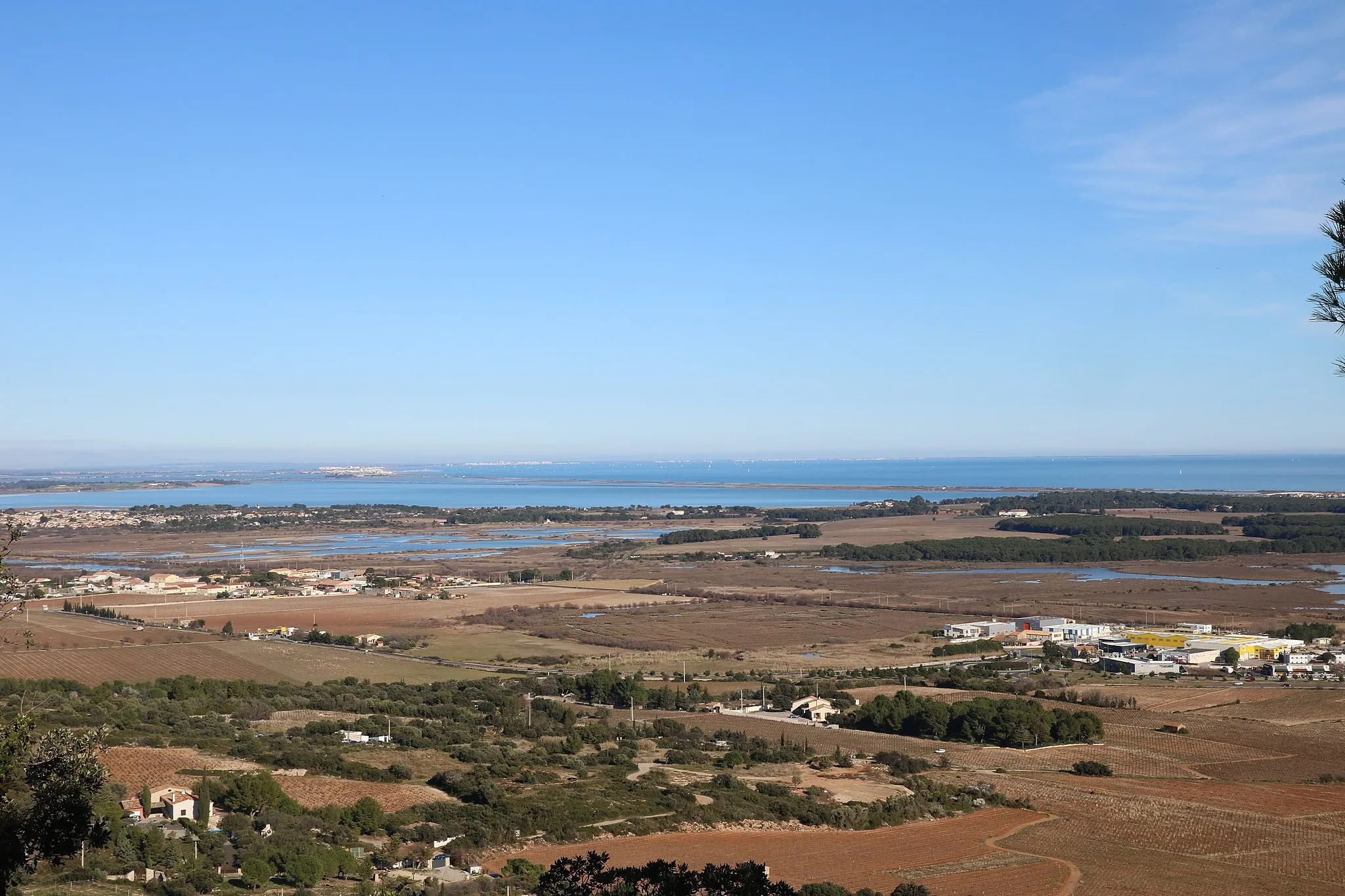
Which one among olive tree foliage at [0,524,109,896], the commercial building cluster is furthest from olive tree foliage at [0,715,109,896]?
the commercial building cluster

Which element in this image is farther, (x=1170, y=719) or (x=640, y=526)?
(x=640, y=526)

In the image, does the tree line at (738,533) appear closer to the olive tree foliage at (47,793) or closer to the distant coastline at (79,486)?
the olive tree foliage at (47,793)

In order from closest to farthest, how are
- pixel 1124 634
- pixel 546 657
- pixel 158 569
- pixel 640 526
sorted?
pixel 546 657 < pixel 1124 634 < pixel 158 569 < pixel 640 526

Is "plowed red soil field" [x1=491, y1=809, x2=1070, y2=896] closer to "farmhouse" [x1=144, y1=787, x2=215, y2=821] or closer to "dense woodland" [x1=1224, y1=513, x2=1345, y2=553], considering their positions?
"farmhouse" [x1=144, y1=787, x2=215, y2=821]

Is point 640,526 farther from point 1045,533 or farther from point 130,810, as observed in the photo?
point 130,810

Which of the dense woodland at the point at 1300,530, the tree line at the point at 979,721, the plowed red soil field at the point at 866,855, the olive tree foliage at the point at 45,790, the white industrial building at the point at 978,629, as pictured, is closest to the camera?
the olive tree foliage at the point at 45,790

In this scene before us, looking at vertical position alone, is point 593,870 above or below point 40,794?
below

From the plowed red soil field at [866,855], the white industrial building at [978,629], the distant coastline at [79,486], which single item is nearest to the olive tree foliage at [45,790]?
the plowed red soil field at [866,855]

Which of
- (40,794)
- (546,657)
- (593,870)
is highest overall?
(40,794)

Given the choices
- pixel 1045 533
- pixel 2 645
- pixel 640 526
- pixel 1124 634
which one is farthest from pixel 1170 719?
pixel 640 526
